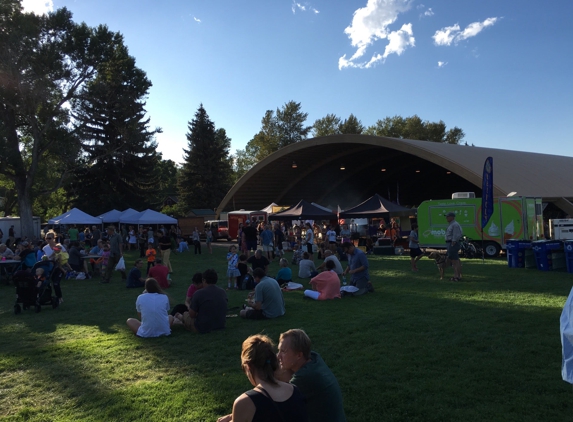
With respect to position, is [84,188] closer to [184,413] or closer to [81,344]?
[81,344]

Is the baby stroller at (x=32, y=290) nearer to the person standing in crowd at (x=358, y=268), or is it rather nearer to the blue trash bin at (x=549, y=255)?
the person standing in crowd at (x=358, y=268)

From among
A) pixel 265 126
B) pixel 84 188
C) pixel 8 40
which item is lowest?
pixel 84 188

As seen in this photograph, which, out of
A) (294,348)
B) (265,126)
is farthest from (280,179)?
(294,348)

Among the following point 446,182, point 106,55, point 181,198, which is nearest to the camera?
point 106,55

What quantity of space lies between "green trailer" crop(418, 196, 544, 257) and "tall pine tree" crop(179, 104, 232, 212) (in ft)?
117

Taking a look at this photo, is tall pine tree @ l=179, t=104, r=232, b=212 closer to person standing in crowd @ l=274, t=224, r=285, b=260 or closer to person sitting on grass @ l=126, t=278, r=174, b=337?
person standing in crowd @ l=274, t=224, r=285, b=260

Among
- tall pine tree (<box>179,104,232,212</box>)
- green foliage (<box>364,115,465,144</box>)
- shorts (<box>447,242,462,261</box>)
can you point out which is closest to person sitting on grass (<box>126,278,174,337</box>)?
shorts (<box>447,242,462,261</box>)

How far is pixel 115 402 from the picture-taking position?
476 cm

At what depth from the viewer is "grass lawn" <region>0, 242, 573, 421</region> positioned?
4.46 meters

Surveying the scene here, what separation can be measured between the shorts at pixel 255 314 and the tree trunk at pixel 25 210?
2341 cm

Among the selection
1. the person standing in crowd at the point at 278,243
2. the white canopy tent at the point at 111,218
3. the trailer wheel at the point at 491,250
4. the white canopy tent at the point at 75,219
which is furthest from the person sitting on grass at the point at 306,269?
the white canopy tent at the point at 111,218

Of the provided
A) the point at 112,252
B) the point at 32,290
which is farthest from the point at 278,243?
the point at 32,290

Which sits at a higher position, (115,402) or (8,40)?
(8,40)

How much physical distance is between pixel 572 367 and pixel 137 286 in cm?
1189
